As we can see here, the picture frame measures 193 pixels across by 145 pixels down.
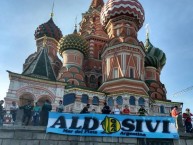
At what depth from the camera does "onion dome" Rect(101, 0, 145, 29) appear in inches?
1344

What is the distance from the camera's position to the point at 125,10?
34.0 m

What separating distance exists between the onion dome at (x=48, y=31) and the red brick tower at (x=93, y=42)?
13.8 feet

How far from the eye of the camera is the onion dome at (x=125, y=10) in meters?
34.1

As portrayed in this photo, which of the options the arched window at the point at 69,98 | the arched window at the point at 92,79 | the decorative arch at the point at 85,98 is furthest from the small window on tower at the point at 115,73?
the arched window at the point at 92,79

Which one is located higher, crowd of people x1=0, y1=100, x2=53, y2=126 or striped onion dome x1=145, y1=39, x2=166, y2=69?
striped onion dome x1=145, y1=39, x2=166, y2=69

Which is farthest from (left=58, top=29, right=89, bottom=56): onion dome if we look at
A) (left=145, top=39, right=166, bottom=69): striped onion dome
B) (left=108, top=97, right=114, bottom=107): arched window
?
(left=108, top=97, right=114, bottom=107): arched window

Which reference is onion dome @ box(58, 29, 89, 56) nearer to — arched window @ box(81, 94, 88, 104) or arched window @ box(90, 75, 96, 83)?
arched window @ box(90, 75, 96, 83)

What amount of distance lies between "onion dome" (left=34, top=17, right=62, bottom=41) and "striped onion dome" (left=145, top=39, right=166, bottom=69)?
14.4 meters

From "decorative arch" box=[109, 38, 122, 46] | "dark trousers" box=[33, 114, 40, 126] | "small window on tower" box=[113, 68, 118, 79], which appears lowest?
"dark trousers" box=[33, 114, 40, 126]

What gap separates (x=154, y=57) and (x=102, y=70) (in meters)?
9.13

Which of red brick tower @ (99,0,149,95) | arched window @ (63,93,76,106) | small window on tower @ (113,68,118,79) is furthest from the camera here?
small window on tower @ (113,68,118,79)

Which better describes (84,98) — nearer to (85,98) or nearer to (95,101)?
(85,98)

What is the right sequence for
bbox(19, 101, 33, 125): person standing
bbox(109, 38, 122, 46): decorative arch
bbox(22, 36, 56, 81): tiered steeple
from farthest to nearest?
Answer: 1. bbox(109, 38, 122, 46): decorative arch
2. bbox(22, 36, 56, 81): tiered steeple
3. bbox(19, 101, 33, 125): person standing

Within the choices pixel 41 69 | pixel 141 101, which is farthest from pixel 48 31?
pixel 141 101
